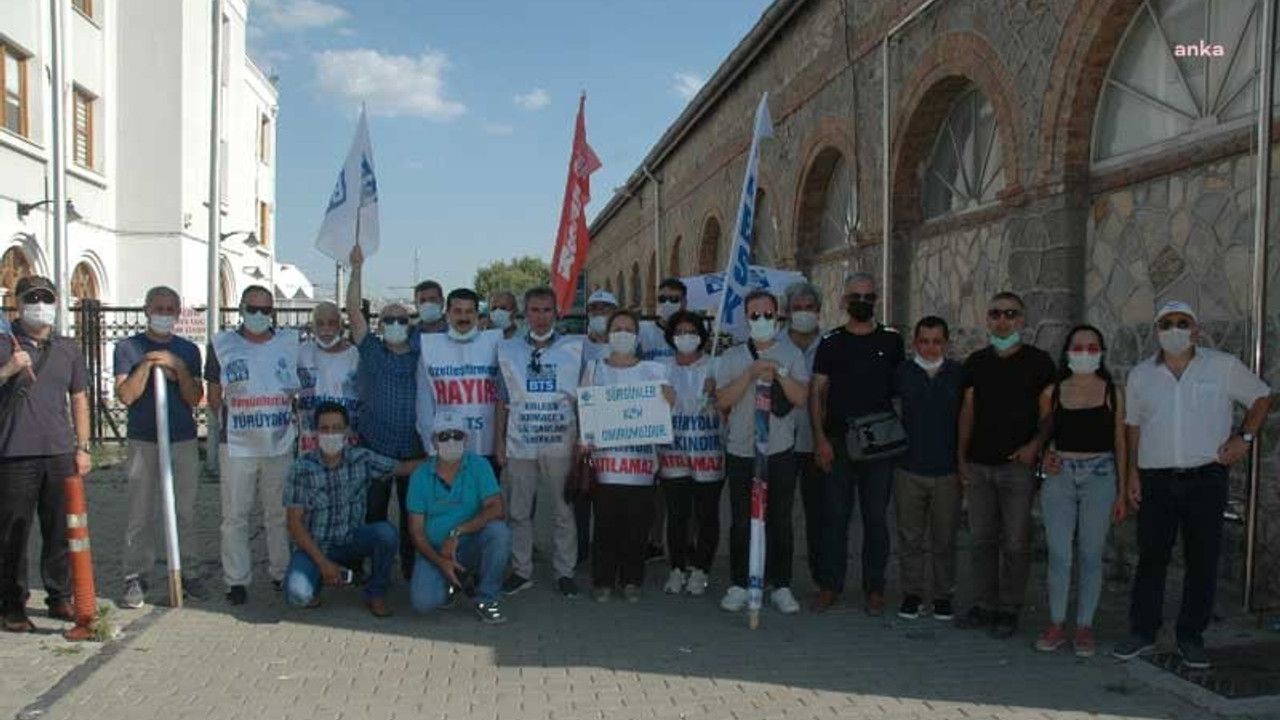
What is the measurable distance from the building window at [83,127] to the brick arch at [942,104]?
17044 millimetres

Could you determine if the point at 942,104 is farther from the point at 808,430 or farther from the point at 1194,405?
the point at 1194,405

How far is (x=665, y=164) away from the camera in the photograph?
81.4ft

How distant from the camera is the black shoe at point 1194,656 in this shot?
17.5ft

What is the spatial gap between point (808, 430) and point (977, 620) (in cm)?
152

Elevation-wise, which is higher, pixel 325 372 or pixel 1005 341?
pixel 1005 341

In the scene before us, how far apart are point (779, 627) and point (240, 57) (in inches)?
1068

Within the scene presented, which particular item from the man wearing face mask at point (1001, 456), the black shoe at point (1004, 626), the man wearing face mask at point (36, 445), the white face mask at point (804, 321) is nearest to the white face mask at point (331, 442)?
A: the man wearing face mask at point (36, 445)

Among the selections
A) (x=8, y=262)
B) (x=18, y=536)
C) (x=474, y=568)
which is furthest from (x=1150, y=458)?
(x=8, y=262)

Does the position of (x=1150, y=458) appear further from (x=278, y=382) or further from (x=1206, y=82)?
(x=278, y=382)

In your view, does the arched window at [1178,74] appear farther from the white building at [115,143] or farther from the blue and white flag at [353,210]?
the white building at [115,143]

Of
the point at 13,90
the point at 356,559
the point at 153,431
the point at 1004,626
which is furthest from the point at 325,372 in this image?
the point at 13,90

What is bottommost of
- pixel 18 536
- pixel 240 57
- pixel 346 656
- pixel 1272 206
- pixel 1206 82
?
pixel 346 656

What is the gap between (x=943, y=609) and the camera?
634cm

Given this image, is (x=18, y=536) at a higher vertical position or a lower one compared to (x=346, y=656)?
higher
